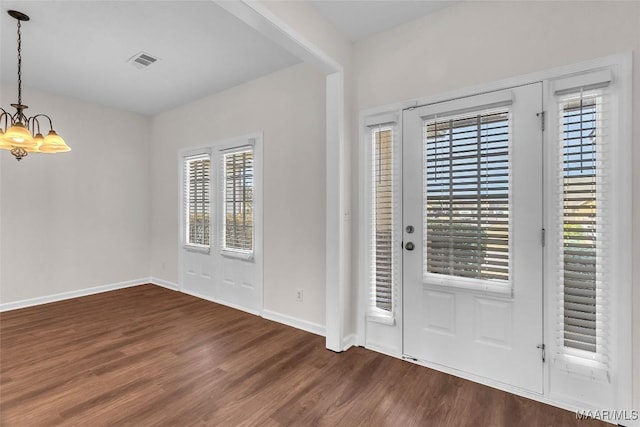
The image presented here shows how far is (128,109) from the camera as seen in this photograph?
16.1 ft

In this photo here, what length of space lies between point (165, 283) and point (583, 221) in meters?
5.40

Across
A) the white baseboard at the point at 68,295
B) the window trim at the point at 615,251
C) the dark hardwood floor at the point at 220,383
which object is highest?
the window trim at the point at 615,251

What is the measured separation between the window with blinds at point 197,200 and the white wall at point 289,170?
1.86 feet

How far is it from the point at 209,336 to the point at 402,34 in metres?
3.38

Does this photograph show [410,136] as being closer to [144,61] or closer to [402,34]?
[402,34]

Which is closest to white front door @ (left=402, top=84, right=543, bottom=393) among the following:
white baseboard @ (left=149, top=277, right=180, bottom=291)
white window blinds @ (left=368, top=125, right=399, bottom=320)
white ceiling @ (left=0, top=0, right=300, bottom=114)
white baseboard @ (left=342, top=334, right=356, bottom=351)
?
white window blinds @ (left=368, top=125, right=399, bottom=320)

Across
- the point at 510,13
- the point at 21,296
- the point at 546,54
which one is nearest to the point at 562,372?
the point at 546,54

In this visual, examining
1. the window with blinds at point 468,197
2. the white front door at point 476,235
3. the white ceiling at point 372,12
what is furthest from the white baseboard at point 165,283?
the white ceiling at point 372,12

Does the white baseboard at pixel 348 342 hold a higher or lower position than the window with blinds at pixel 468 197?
lower

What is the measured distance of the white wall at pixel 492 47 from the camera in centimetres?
179

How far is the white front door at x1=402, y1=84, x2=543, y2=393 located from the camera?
81.0 inches

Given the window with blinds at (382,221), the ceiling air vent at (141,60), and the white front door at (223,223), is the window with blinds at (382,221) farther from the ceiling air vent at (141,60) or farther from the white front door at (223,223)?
the ceiling air vent at (141,60)

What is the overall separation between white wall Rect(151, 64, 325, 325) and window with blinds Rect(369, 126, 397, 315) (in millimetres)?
582

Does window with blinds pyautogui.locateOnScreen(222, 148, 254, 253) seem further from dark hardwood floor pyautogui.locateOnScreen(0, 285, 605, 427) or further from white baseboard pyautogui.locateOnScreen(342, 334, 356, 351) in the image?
white baseboard pyautogui.locateOnScreen(342, 334, 356, 351)
